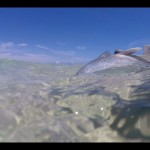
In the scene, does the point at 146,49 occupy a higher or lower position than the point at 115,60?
higher

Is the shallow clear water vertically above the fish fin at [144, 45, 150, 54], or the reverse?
the fish fin at [144, 45, 150, 54]

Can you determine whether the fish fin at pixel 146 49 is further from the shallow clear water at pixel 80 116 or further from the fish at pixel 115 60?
the shallow clear water at pixel 80 116

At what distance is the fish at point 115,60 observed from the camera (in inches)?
355

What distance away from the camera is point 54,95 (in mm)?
7746

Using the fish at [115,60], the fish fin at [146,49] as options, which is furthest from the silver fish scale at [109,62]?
the fish fin at [146,49]

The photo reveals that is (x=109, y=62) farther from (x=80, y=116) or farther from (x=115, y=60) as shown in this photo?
(x=80, y=116)

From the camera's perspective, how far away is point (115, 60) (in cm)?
947

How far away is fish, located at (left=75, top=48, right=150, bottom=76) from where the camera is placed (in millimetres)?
9016

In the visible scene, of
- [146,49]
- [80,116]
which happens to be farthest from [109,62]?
[80,116]

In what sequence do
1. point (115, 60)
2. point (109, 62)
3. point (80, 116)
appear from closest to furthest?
1. point (80, 116)
2. point (115, 60)
3. point (109, 62)

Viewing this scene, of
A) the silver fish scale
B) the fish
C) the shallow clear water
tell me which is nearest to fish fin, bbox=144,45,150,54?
the fish

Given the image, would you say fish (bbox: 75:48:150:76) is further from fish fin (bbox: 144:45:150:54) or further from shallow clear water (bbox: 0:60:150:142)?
shallow clear water (bbox: 0:60:150:142)

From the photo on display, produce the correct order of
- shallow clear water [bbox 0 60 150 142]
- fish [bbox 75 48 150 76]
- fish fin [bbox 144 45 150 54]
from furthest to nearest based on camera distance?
1. fish fin [bbox 144 45 150 54]
2. fish [bbox 75 48 150 76]
3. shallow clear water [bbox 0 60 150 142]
